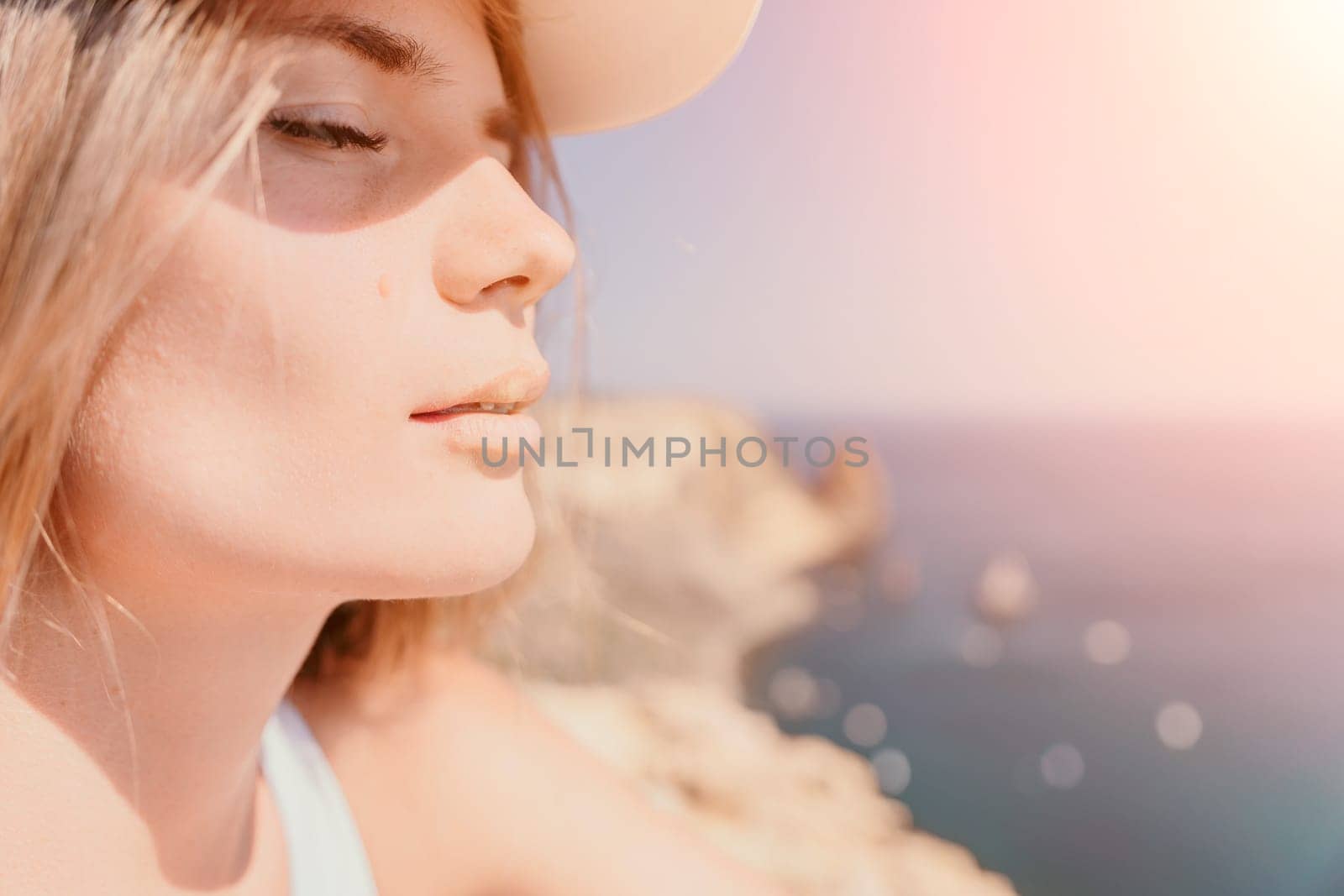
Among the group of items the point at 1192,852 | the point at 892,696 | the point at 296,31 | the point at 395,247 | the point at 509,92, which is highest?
the point at 509,92

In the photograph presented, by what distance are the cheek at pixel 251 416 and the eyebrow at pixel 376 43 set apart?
11cm

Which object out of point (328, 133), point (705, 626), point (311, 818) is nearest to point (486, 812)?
point (311, 818)

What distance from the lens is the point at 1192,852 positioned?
4.71ft

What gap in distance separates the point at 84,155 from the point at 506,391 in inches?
10.4

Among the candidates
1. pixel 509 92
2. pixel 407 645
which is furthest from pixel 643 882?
pixel 509 92

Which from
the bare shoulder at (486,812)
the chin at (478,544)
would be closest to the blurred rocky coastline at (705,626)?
the bare shoulder at (486,812)

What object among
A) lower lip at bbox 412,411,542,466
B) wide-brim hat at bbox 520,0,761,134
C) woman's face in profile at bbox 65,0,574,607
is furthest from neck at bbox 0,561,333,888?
wide-brim hat at bbox 520,0,761,134

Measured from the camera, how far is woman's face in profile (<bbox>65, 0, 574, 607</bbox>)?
0.49m

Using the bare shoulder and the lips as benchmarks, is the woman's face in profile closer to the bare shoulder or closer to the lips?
the lips

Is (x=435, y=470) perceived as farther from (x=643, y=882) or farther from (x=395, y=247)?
(x=643, y=882)

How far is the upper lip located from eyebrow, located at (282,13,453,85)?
19 centimetres

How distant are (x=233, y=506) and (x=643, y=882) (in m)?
0.52

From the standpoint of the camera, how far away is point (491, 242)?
0.55m

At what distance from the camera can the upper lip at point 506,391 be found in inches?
21.2
